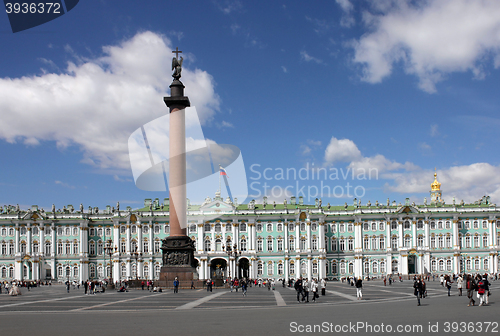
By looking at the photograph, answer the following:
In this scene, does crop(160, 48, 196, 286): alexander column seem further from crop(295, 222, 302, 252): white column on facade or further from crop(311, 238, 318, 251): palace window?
crop(311, 238, 318, 251): palace window

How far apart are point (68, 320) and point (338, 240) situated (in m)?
81.6

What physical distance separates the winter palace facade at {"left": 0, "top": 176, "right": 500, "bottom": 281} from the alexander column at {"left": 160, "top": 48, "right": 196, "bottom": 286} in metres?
44.7

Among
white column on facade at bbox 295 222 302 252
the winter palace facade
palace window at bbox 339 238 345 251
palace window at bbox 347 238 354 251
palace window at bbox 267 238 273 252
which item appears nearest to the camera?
the winter palace facade

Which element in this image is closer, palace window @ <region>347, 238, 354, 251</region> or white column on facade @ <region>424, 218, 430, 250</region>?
white column on facade @ <region>424, 218, 430, 250</region>

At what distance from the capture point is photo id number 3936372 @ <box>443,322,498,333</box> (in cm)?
1566

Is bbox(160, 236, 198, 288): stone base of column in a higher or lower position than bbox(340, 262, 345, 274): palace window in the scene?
higher

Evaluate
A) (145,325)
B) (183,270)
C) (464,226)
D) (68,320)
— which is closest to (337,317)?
(145,325)

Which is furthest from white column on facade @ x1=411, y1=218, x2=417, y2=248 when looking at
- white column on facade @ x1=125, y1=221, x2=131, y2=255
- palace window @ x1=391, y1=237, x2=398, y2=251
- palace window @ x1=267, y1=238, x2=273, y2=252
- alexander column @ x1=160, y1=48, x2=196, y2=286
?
alexander column @ x1=160, y1=48, x2=196, y2=286

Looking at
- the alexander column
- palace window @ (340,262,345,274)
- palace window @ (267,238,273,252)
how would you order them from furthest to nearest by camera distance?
palace window @ (267,238,273,252) → palace window @ (340,262,345,274) → the alexander column

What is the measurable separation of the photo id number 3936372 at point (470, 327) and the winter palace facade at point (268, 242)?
7819 centimetres

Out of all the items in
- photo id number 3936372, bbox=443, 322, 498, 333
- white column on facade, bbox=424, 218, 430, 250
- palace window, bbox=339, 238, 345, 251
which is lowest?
palace window, bbox=339, 238, 345, 251

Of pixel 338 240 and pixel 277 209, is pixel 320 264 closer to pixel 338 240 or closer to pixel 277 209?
pixel 338 240

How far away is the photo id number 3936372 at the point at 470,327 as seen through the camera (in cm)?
1566

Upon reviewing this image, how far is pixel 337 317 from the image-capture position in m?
20.3
